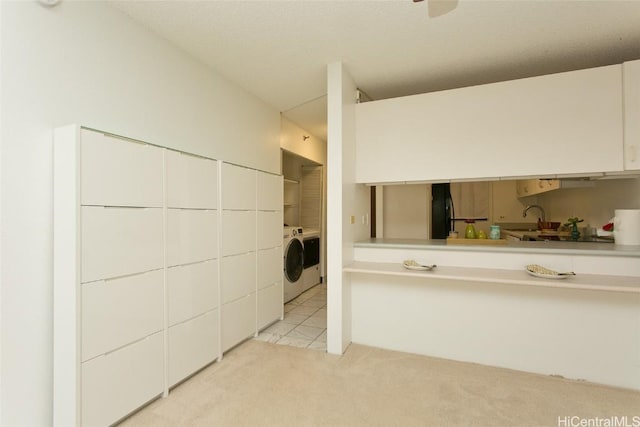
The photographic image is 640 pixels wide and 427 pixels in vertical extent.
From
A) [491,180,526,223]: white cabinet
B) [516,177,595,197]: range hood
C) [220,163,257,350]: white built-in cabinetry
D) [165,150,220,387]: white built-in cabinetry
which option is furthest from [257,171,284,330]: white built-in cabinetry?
[491,180,526,223]: white cabinet

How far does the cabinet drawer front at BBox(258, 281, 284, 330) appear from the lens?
306 centimetres

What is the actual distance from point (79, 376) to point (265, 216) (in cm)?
194

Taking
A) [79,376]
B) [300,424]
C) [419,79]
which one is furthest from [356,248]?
[79,376]

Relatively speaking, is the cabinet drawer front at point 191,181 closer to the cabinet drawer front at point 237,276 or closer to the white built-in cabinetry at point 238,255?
the white built-in cabinetry at point 238,255

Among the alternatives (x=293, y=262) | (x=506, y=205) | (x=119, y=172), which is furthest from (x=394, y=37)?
(x=506, y=205)

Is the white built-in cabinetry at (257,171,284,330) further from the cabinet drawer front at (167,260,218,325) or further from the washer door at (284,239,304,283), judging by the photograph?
the cabinet drawer front at (167,260,218,325)

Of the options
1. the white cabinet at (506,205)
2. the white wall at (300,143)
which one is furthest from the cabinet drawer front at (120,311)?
the white cabinet at (506,205)

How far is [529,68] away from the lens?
2.68 meters

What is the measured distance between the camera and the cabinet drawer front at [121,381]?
1547 millimetres

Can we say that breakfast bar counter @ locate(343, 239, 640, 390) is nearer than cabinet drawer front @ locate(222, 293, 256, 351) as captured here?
Yes

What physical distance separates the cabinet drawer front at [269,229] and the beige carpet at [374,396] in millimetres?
1147

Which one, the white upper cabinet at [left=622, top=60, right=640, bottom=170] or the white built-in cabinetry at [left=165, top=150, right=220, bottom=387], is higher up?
the white upper cabinet at [left=622, top=60, right=640, bottom=170]

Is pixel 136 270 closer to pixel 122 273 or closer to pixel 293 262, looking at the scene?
pixel 122 273

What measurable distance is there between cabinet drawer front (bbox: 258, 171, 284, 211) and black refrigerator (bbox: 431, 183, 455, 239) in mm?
2044
